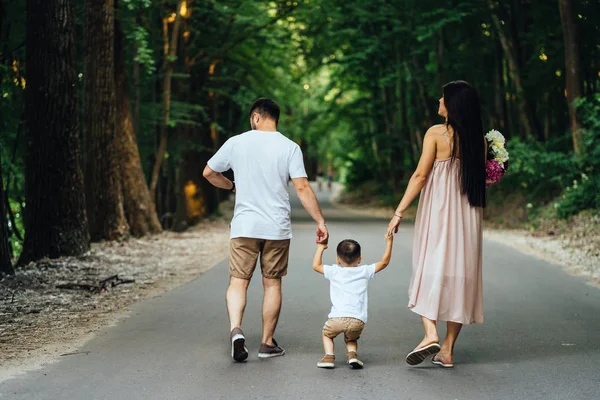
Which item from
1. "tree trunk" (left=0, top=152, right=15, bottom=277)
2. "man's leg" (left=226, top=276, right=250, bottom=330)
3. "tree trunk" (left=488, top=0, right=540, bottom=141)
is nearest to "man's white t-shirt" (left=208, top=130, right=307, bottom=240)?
"man's leg" (left=226, top=276, right=250, bottom=330)

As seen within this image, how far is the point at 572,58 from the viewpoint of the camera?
19.6m

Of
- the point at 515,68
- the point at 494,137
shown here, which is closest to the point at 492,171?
the point at 494,137

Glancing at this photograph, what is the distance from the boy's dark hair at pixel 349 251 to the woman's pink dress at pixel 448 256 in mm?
648

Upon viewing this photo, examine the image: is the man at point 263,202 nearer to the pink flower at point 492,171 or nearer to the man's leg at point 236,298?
the man's leg at point 236,298

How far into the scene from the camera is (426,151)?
648cm

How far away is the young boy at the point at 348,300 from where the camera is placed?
613cm

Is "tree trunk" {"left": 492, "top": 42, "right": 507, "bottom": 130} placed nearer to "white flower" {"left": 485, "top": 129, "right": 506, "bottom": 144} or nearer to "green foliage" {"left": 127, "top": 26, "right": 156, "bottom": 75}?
"green foliage" {"left": 127, "top": 26, "right": 156, "bottom": 75}

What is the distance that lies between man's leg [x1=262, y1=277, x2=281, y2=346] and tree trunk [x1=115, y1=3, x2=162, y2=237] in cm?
1223

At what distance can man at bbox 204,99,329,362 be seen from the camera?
659cm

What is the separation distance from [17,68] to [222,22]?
839 centimetres

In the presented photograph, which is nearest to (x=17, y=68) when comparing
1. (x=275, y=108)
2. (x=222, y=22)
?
(x=222, y=22)

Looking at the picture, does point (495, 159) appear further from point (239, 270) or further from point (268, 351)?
point (268, 351)

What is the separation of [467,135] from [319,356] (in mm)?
2143

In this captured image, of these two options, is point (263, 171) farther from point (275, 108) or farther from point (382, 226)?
point (382, 226)
